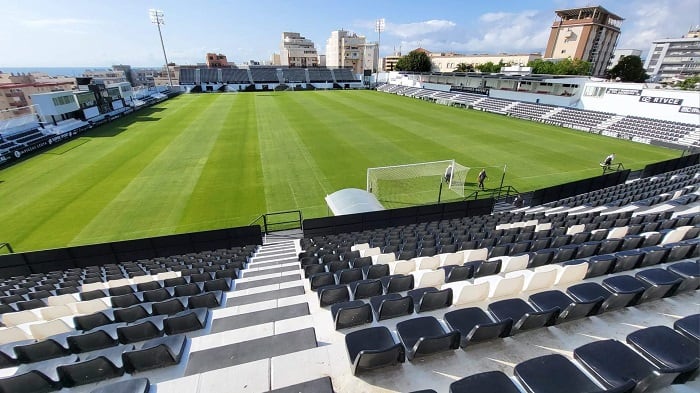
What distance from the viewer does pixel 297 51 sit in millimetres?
149750

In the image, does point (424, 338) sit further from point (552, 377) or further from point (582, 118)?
point (582, 118)

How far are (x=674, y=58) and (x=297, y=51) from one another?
480ft

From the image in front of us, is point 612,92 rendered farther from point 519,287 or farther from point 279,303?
point 279,303

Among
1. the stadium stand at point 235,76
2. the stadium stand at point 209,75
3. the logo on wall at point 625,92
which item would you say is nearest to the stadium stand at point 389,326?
the logo on wall at point 625,92

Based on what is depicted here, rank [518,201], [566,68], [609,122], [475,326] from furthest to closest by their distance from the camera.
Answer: [566,68], [609,122], [518,201], [475,326]

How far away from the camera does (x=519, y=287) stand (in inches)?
211

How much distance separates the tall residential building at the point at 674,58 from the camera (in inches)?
3772

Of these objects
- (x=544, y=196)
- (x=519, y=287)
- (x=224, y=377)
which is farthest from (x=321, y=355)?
(x=544, y=196)

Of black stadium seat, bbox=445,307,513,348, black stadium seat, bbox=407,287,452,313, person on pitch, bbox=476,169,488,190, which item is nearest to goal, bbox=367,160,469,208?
person on pitch, bbox=476,169,488,190

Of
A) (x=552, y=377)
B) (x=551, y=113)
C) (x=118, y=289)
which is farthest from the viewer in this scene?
(x=551, y=113)

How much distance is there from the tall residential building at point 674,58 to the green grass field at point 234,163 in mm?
106435

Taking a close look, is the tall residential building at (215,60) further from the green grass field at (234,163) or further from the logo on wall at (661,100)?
the logo on wall at (661,100)

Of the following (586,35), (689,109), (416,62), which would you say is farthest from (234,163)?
(586,35)

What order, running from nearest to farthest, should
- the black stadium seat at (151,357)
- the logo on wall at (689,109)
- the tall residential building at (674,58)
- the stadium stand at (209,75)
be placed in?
1. the black stadium seat at (151,357)
2. the logo on wall at (689,109)
3. the stadium stand at (209,75)
4. the tall residential building at (674,58)
